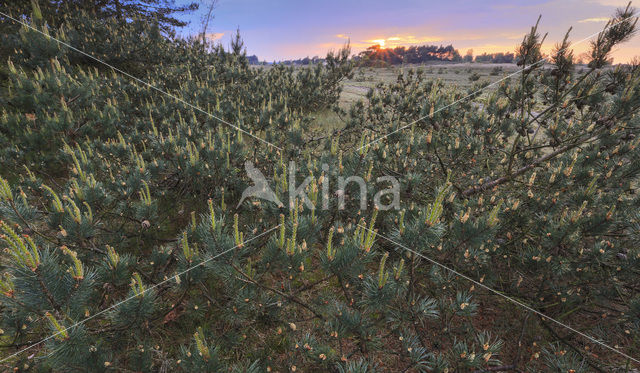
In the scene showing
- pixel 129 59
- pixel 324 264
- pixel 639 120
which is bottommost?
pixel 324 264

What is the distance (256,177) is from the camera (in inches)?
166

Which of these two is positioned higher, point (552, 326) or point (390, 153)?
point (390, 153)

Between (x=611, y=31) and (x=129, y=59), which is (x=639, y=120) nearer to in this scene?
(x=611, y=31)

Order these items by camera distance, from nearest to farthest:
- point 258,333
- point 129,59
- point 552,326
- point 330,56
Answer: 1. point 258,333
2. point 552,326
3. point 129,59
4. point 330,56

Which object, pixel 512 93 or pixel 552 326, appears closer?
pixel 552 326

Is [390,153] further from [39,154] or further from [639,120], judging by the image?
[39,154]

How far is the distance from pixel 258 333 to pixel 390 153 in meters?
3.23

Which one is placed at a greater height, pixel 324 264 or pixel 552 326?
pixel 324 264

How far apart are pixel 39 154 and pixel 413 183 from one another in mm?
6492

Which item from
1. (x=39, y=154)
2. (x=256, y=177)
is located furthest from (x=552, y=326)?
(x=39, y=154)

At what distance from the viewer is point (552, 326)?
3.17m

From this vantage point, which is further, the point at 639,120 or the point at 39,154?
the point at 39,154

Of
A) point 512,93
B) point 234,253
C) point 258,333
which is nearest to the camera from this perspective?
point 234,253

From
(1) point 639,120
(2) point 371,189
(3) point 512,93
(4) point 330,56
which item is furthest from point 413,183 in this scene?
(4) point 330,56
